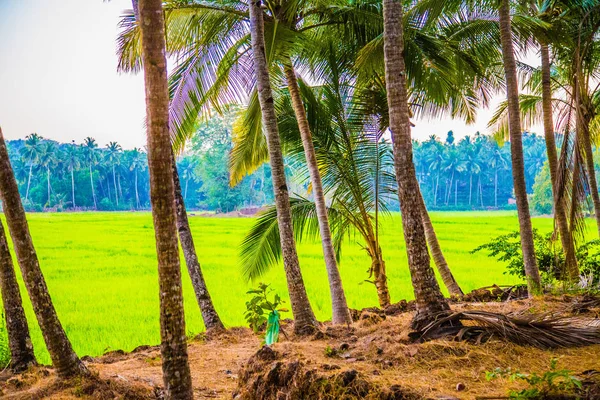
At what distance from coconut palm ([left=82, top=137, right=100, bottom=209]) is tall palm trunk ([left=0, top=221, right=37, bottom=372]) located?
17885 mm

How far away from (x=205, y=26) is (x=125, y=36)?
0.97 m

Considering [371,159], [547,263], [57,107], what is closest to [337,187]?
[371,159]

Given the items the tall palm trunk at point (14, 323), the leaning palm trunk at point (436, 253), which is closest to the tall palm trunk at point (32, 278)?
the tall palm trunk at point (14, 323)

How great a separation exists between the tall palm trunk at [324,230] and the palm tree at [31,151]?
52.9 ft

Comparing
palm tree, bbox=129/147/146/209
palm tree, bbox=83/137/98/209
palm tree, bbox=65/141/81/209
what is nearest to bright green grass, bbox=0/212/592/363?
palm tree, bbox=65/141/81/209

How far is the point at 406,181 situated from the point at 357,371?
168 centimetres

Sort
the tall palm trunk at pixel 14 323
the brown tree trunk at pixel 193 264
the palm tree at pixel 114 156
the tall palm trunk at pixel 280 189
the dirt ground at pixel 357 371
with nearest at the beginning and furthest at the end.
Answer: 1. the dirt ground at pixel 357 371
2. the tall palm trunk at pixel 14 323
3. the tall palm trunk at pixel 280 189
4. the brown tree trunk at pixel 193 264
5. the palm tree at pixel 114 156

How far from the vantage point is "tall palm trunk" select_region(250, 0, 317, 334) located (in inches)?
228

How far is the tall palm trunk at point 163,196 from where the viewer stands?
346cm

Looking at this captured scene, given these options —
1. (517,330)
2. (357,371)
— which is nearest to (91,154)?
(517,330)

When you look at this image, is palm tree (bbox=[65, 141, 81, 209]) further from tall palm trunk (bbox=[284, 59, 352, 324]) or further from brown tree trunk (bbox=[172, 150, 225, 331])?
tall palm trunk (bbox=[284, 59, 352, 324])

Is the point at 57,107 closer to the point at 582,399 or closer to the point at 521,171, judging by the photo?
the point at 521,171

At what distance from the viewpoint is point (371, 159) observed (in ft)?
29.0

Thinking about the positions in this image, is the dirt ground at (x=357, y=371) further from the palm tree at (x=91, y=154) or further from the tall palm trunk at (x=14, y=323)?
the palm tree at (x=91, y=154)
